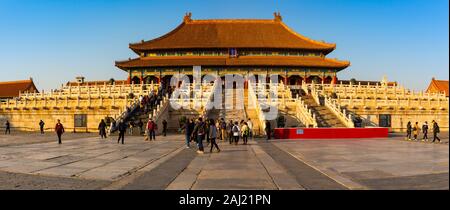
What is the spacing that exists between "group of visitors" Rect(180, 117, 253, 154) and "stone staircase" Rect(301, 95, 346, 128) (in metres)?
6.13

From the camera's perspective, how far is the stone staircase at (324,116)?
97.6 feet

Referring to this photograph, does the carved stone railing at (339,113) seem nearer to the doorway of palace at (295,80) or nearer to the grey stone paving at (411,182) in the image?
the grey stone paving at (411,182)

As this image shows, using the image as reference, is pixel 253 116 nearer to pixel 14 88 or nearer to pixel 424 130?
pixel 424 130

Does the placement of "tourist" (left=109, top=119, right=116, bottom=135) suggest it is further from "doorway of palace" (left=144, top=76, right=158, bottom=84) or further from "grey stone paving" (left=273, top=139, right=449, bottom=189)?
"doorway of palace" (left=144, top=76, right=158, bottom=84)

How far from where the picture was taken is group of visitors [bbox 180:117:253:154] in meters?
17.2

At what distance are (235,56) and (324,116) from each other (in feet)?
88.5

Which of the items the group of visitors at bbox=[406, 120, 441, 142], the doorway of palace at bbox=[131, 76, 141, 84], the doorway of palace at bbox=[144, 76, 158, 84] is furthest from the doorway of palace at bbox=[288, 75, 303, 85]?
the group of visitors at bbox=[406, 120, 441, 142]

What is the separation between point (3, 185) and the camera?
897cm

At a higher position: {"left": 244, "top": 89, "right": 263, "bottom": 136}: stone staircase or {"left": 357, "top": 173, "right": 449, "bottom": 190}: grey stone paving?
{"left": 244, "top": 89, "right": 263, "bottom": 136}: stone staircase

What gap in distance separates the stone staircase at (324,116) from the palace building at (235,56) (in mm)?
18758

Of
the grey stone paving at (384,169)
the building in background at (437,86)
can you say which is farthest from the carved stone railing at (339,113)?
the building in background at (437,86)

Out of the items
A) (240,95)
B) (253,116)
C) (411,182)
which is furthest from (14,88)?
(411,182)

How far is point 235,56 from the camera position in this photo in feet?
186

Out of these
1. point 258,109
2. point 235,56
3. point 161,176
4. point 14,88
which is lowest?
point 161,176
